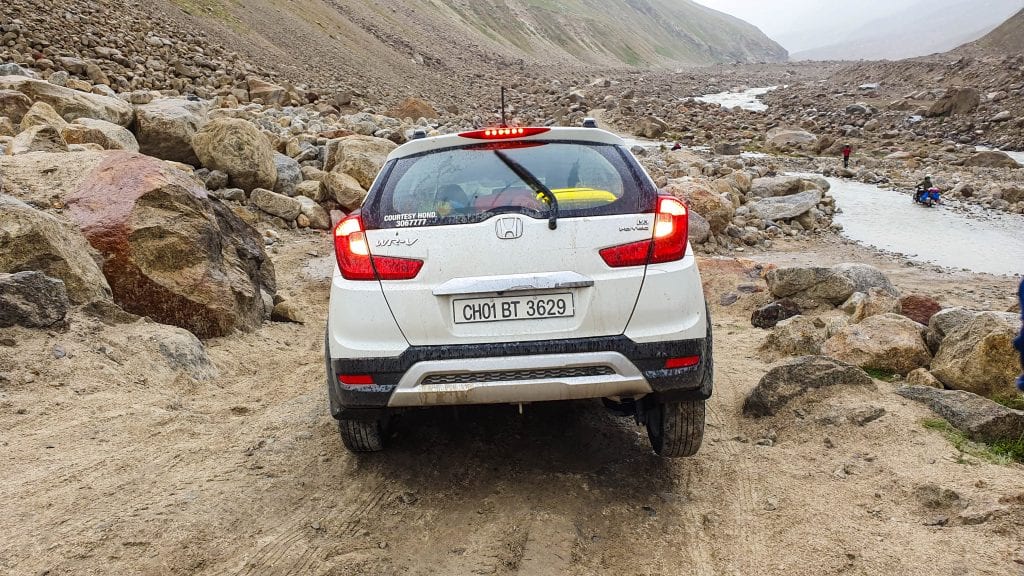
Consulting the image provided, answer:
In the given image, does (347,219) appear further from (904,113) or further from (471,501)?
(904,113)

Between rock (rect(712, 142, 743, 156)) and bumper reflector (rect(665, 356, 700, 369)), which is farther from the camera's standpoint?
rock (rect(712, 142, 743, 156))

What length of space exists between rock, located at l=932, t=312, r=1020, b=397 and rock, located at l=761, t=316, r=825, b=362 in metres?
0.92

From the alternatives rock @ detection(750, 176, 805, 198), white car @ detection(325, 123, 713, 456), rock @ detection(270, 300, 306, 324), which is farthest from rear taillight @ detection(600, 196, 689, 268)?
rock @ detection(750, 176, 805, 198)

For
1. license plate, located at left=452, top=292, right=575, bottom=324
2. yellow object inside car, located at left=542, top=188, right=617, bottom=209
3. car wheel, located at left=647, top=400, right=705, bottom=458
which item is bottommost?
car wheel, located at left=647, top=400, right=705, bottom=458

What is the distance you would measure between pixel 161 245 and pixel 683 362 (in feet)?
14.2

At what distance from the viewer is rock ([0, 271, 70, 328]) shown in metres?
4.35

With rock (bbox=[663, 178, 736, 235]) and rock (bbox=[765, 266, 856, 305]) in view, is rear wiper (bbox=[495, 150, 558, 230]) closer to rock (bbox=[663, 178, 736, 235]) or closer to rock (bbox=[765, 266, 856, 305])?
rock (bbox=[765, 266, 856, 305])

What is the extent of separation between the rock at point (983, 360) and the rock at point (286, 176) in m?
9.14

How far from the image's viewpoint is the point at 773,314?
691cm

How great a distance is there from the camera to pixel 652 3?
179m

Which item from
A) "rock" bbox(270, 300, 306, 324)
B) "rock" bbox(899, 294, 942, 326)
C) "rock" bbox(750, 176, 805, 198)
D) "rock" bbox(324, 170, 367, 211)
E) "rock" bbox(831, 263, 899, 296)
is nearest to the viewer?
"rock" bbox(899, 294, 942, 326)

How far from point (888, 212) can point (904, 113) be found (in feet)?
67.6

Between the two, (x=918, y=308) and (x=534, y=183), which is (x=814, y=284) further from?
(x=534, y=183)

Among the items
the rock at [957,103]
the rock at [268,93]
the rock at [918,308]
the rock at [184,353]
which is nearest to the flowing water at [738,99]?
the rock at [957,103]
